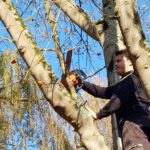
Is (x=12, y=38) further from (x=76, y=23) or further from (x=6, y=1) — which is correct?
(x=76, y=23)

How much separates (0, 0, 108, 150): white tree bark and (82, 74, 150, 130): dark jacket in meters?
0.25

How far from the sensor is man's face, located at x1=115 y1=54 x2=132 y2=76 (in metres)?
3.21

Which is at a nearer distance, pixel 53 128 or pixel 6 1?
pixel 6 1

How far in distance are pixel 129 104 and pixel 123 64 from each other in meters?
0.33

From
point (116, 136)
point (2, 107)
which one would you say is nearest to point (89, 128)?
point (116, 136)

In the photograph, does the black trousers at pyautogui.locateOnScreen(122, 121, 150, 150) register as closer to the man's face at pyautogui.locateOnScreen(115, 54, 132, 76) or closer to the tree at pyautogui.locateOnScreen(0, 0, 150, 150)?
the tree at pyautogui.locateOnScreen(0, 0, 150, 150)

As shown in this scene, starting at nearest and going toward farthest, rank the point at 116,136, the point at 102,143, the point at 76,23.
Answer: the point at 102,143 < the point at 116,136 < the point at 76,23

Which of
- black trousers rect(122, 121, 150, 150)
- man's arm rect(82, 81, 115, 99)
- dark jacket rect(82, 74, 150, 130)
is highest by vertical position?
man's arm rect(82, 81, 115, 99)

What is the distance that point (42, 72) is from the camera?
2.71m

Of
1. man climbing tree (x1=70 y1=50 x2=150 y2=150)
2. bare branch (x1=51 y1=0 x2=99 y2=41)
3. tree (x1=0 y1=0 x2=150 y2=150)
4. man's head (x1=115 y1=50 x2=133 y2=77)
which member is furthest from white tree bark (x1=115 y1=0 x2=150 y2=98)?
bare branch (x1=51 y1=0 x2=99 y2=41)

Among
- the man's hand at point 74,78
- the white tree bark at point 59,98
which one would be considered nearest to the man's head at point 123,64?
the man's hand at point 74,78

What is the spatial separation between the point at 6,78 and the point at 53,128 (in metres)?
0.95

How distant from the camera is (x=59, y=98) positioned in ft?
8.70

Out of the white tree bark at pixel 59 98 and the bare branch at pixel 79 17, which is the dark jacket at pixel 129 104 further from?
the bare branch at pixel 79 17
